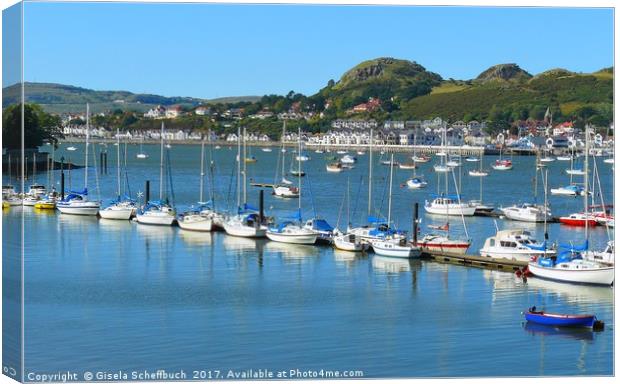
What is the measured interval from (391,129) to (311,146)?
930cm

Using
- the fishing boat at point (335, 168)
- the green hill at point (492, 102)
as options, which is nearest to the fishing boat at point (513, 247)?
the green hill at point (492, 102)

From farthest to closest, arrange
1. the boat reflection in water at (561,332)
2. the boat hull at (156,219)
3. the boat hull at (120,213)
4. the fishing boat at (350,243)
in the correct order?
the boat hull at (120,213), the boat hull at (156,219), the fishing boat at (350,243), the boat reflection in water at (561,332)

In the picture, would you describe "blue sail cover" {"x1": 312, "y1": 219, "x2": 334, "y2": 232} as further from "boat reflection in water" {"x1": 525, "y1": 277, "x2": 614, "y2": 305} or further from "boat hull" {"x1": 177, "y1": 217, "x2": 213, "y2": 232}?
"boat reflection in water" {"x1": 525, "y1": 277, "x2": 614, "y2": 305}

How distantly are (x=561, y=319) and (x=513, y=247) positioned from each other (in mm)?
5736

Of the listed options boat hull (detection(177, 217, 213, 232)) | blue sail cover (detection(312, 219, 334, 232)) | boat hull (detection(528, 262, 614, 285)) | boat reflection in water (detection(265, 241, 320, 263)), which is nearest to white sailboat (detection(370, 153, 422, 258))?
boat reflection in water (detection(265, 241, 320, 263))

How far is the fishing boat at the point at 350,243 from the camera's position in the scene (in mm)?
18312

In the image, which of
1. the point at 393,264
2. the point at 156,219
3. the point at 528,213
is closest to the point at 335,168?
the point at 528,213

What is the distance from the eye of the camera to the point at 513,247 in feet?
56.4

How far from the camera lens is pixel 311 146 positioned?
254 feet

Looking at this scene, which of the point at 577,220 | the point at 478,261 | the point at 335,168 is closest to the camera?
the point at 478,261

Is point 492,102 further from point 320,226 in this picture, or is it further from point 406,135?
point 320,226

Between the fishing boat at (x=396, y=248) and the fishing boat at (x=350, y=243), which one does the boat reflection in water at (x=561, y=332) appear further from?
the fishing boat at (x=350, y=243)

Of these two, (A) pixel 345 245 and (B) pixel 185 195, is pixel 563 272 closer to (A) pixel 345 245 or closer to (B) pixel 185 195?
(A) pixel 345 245

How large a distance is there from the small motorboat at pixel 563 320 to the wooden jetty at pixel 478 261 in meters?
4.42
